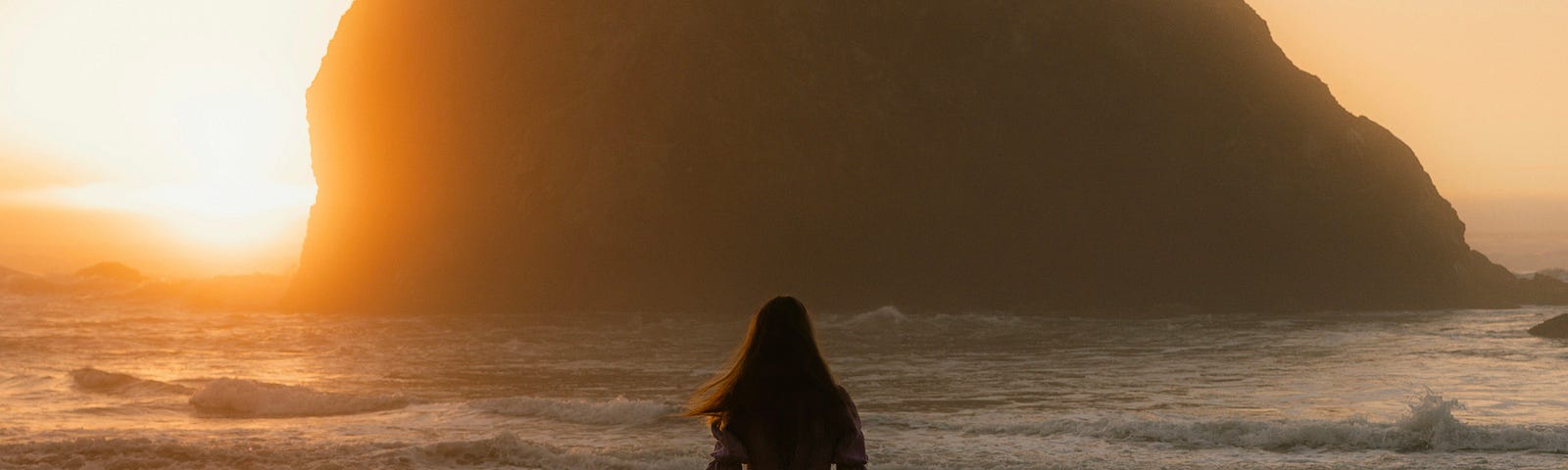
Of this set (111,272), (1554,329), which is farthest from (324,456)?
(111,272)

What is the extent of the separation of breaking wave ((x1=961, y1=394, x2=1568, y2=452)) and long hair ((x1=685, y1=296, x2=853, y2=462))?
13631mm

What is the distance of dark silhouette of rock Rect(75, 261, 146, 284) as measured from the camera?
83.4m

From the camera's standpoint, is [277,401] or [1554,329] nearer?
[277,401]

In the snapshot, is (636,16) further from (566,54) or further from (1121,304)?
(1121,304)

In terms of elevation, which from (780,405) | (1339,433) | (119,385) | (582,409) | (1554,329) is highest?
(1554,329)

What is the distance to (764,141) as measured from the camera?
2035 inches

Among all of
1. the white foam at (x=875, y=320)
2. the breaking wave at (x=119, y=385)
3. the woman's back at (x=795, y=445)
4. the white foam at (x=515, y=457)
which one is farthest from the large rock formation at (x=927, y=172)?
the woman's back at (x=795, y=445)

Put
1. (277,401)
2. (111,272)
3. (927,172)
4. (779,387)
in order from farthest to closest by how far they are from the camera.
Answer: (111,272), (927,172), (277,401), (779,387)

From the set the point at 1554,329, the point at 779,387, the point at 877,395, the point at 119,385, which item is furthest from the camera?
the point at 1554,329

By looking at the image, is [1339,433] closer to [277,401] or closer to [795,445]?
[795,445]

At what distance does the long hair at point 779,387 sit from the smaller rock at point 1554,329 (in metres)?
33.0

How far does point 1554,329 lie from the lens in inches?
1329

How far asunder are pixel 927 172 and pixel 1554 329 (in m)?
22.7

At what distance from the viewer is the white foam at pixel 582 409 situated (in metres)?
20.7
